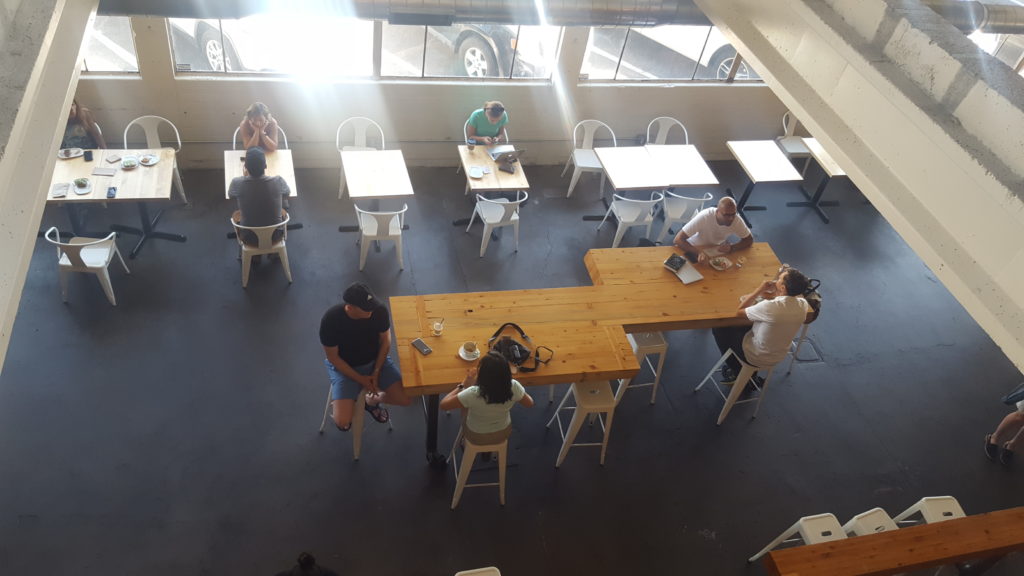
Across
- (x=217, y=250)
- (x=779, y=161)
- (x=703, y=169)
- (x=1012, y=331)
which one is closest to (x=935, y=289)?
(x=779, y=161)

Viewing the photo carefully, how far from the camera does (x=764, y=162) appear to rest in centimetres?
743

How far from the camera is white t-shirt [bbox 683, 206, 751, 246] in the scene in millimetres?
5543

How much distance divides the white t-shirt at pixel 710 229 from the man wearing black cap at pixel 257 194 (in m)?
3.45

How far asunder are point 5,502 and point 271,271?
8.66 feet

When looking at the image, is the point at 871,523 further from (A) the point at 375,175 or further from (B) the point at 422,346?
(A) the point at 375,175

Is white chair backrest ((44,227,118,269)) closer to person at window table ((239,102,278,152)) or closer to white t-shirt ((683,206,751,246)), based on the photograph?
person at window table ((239,102,278,152))

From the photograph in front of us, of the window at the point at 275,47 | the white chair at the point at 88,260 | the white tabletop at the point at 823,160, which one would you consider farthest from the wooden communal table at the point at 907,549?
the window at the point at 275,47

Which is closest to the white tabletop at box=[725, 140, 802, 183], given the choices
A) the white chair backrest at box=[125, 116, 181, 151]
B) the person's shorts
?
the person's shorts

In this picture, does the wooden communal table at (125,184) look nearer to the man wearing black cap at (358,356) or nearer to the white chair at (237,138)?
the white chair at (237,138)

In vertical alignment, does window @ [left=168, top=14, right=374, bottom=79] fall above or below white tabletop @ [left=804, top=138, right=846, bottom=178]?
above

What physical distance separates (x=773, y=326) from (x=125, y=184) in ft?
17.6

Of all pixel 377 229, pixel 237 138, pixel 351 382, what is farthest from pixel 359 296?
pixel 237 138

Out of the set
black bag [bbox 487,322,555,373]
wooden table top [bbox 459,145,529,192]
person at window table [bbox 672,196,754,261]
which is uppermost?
person at window table [bbox 672,196,754,261]

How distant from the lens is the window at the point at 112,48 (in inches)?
248
